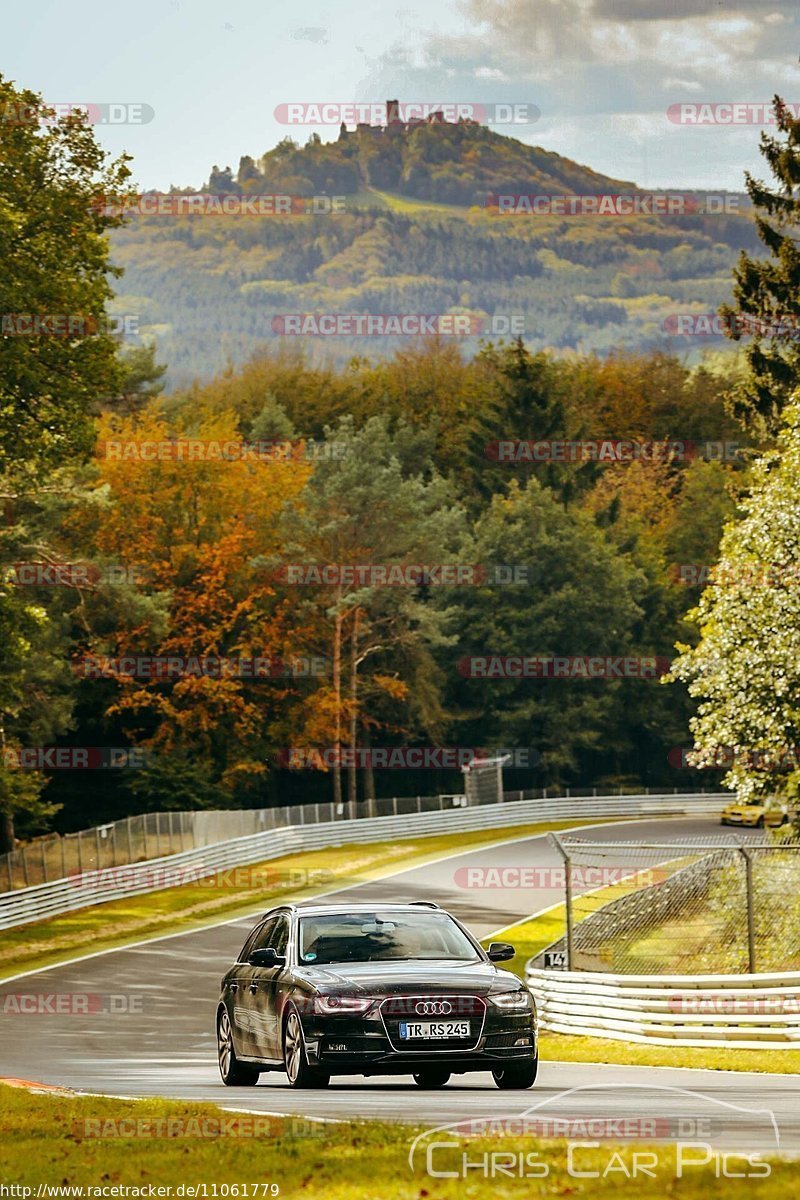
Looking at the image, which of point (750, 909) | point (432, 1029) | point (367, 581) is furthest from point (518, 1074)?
point (367, 581)

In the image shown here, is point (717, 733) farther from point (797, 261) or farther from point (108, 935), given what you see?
point (797, 261)

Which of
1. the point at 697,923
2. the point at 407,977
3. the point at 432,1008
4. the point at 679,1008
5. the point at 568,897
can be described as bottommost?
the point at 697,923

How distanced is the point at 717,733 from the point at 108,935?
16964 mm

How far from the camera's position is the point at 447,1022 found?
1272 cm

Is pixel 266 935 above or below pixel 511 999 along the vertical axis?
below

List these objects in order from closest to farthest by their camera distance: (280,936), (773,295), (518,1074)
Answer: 1. (518,1074)
2. (280,936)
3. (773,295)

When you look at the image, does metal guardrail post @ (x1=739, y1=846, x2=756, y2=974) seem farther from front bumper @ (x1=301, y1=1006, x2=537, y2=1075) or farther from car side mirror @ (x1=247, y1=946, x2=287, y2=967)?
front bumper @ (x1=301, y1=1006, x2=537, y2=1075)

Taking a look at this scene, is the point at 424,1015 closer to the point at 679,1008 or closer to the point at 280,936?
the point at 280,936

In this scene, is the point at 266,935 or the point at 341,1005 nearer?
the point at 341,1005

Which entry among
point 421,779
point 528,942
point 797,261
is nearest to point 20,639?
point 528,942

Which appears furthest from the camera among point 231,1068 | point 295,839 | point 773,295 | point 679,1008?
point 295,839

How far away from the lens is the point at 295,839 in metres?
60.2

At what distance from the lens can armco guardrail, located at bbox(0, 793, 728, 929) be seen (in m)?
43.8

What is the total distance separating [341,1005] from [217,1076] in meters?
4.72
